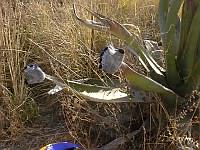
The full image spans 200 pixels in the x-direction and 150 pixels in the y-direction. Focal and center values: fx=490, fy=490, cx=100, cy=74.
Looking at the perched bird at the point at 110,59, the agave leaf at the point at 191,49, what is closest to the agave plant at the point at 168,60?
the agave leaf at the point at 191,49

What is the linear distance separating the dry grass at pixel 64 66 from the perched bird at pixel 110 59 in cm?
50

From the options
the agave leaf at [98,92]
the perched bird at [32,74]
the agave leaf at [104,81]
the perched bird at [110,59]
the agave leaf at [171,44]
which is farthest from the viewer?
the agave leaf at [104,81]

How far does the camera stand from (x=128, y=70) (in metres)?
2.44

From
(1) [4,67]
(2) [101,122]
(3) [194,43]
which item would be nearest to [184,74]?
(3) [194,43]

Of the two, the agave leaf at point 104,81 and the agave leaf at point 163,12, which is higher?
the agave leaf at point 163,12

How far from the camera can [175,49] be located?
9.36ft

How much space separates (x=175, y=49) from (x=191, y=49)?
107 millimetres

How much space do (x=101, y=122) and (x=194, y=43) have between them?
2.28 feet

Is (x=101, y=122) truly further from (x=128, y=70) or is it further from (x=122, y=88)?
(x=128, y=70)

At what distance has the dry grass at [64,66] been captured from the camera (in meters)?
2.79

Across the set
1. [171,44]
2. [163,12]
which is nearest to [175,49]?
[171,44]

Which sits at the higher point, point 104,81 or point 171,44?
point 171,44

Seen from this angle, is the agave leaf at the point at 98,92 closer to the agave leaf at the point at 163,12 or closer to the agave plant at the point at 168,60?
the agave plant at the point at 168,60

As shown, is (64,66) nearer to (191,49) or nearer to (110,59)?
(191,49)
